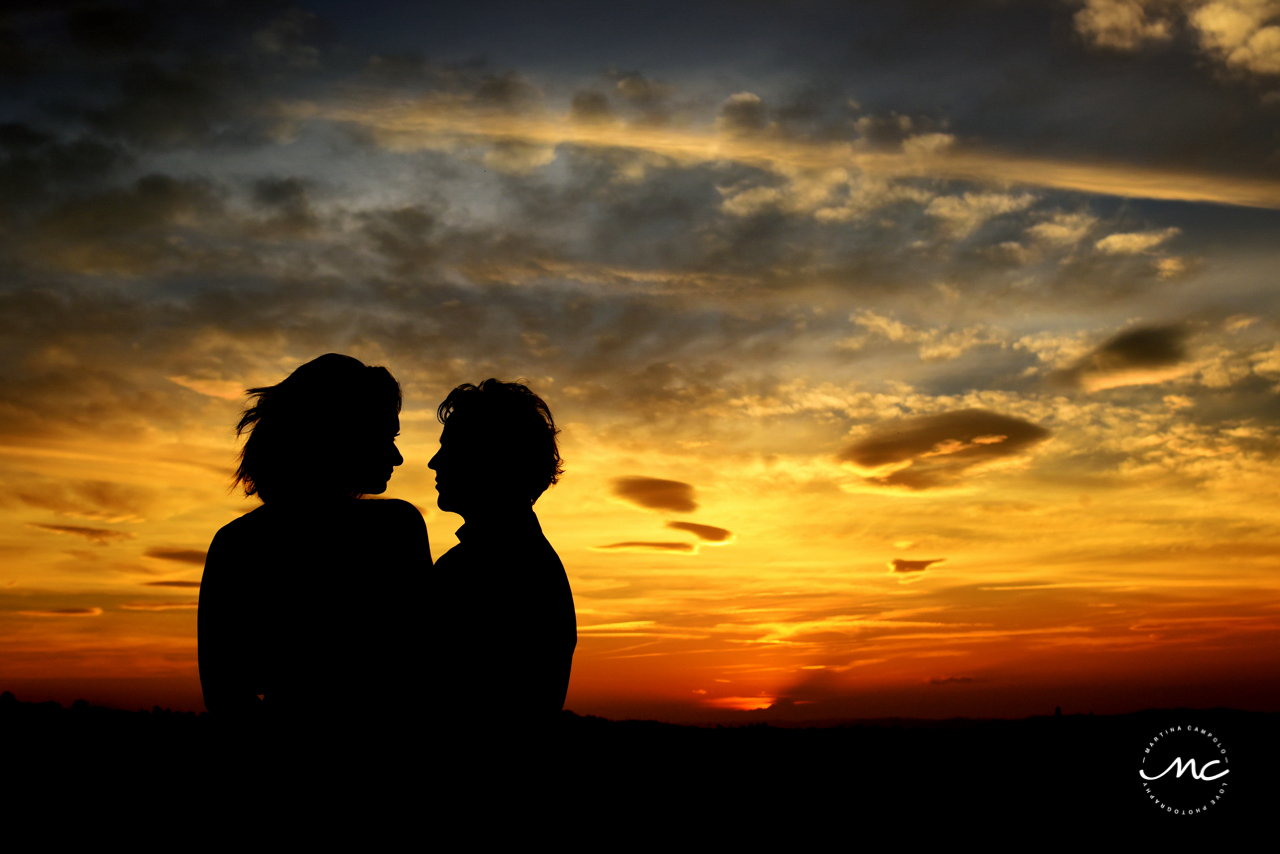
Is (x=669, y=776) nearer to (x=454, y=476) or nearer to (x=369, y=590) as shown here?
(x=454, y=476)

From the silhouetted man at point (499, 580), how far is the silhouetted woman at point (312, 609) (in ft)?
0.77

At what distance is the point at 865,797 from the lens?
413 inches

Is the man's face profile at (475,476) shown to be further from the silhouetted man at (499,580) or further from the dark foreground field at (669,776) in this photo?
the dark foreground field at (669,776)

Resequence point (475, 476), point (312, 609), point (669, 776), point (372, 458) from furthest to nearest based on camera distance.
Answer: point (669, 776), point (475, 476), point (372, 458), point (312, 609)

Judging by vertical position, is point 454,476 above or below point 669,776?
above

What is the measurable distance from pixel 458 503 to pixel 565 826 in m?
1.65

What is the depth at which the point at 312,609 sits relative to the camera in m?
3.41

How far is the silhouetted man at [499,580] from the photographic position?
3.70m

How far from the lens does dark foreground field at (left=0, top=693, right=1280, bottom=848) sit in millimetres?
3387

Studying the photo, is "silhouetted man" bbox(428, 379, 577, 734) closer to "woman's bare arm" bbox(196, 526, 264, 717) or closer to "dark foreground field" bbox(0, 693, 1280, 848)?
"dark foreground field" bbox(0, 693, 1280, 848)

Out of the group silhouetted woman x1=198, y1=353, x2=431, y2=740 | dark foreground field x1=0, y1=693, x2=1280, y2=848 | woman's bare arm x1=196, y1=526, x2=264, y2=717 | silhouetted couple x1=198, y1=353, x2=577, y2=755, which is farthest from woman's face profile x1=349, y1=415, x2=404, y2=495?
dark foreground field x1=0, y1=693, x2=1280, y2=848

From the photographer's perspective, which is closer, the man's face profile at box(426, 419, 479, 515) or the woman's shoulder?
the woman's shoulder

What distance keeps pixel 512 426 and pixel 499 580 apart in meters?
0.86

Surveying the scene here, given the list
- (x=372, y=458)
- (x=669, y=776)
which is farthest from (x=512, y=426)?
(x=669, y=776)
